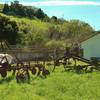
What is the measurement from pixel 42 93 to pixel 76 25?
6987 cm

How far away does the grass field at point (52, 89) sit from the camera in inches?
558

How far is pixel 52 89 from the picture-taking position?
52.1 ft

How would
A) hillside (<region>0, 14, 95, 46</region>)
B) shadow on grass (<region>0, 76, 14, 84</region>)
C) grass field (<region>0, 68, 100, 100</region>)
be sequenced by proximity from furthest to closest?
hillside (<region>0, 14, 95, 46</region>)
shadow on grass (<region>0, 76, 14, 84</region>)
grass field (<region>0, 68, 100, 100</region>)

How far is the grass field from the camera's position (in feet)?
46.5

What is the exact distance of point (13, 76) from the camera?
20.7 m

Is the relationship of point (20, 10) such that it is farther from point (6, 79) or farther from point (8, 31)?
point (6, 79)

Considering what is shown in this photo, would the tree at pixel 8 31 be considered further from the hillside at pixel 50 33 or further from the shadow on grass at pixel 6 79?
the shadow on grass at pixel 6 79

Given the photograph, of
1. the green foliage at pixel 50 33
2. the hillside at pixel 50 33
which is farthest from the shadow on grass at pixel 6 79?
the hillside at pixel 50 33

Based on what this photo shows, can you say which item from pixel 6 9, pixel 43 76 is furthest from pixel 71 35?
pixel 43 76

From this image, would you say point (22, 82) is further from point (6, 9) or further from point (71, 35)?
point (6, 9)

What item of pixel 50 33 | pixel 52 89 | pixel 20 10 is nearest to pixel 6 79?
pixel 52 89

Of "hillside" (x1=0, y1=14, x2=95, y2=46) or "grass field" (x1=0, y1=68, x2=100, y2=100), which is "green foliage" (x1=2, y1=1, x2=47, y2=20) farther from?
"grass field" (x1=0, y1=68, x2=100, y2=100)

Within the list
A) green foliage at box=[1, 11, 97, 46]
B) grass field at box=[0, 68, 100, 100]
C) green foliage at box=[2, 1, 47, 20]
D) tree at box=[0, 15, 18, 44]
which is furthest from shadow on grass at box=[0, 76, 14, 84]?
green foliage at box=[2, 1, 47, 20]

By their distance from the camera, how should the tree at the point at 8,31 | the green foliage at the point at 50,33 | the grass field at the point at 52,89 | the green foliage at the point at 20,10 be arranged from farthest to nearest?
the green foliage at the point at 20,10, the green foliage at the point at 50,33, the tree at the point at 8,31, the grass field at the point at 52,89
